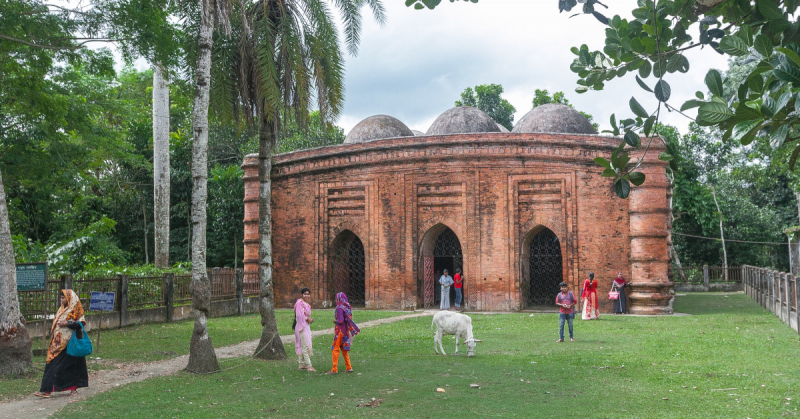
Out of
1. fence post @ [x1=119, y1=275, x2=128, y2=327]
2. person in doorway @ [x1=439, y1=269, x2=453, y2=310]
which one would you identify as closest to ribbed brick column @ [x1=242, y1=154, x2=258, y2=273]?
person in doorway @ [x1=439, y1=269, x2=453, y2=310]

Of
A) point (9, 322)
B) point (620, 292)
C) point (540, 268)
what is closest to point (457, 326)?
point (9, 322)

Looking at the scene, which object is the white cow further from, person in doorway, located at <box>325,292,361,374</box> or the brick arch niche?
the brick arch niche

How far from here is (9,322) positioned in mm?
8586

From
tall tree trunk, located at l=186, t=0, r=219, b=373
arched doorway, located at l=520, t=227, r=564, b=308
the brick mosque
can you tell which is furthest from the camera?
arched doorway, located at l=520, t=227, r=564, b=308

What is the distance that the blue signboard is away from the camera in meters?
11.5

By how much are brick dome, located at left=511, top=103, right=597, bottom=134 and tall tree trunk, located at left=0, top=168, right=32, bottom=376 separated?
1613cm

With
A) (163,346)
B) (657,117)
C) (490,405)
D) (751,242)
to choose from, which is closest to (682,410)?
(490,405)

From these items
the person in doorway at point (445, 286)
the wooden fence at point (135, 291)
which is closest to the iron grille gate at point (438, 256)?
the person in doorway at point (445, 286)

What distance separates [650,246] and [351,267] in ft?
31.1

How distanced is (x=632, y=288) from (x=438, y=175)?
6393mm

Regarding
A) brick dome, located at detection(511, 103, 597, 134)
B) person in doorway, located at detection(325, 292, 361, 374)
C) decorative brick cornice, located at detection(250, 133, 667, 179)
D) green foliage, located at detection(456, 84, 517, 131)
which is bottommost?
person in doorway, located at detection(325, 292, 361, 374)

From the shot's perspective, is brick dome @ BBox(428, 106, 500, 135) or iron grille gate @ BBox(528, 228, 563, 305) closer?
iron grille gate @ BBox(528, 228, 563, 305)

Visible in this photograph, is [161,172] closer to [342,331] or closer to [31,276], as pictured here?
[31,276]

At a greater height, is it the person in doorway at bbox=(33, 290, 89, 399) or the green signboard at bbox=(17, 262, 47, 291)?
the green signboard at bbox=(17, 262, 47, 291)
